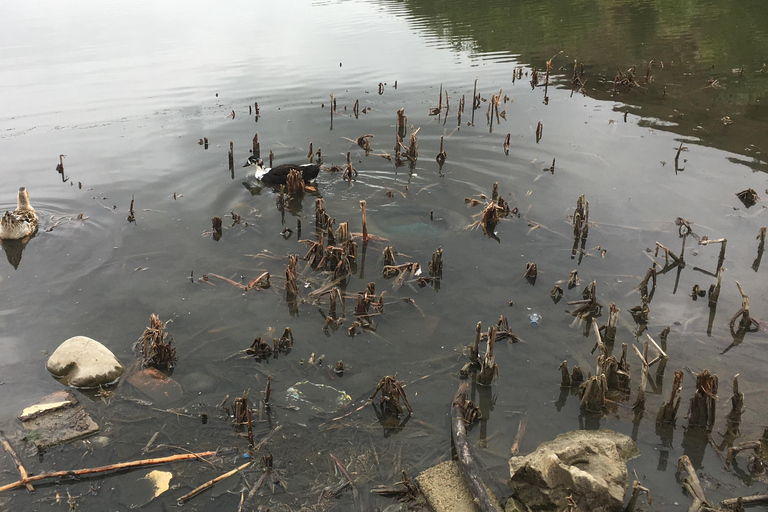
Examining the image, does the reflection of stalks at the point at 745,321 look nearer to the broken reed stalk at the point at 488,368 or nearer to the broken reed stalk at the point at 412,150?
the broken reed stalk at the point at 488,368

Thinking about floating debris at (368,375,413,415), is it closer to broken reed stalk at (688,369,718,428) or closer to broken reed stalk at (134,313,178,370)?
broken reed stalk at (134,313,178,370)

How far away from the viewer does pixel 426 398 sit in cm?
675

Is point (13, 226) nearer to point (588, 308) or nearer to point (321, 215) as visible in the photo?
point (321, 215)

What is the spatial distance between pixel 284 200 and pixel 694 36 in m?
22.3

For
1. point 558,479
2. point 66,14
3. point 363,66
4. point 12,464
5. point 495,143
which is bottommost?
point 12,464

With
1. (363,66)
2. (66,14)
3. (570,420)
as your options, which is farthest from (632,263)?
(66,14)

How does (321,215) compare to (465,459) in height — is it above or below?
above

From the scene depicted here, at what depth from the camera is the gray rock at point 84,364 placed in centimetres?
701

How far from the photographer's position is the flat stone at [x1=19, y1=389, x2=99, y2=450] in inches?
244

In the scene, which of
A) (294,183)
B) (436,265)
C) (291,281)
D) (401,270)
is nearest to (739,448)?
(436,265)

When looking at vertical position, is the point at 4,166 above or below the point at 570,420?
above

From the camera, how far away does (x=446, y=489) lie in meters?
5.44

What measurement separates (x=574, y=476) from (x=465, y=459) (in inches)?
41.6

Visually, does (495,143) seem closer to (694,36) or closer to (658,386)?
(658,386)
